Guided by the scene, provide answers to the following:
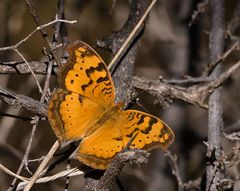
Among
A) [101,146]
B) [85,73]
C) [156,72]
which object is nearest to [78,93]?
[85,73]

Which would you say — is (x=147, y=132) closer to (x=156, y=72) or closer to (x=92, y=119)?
(x=92, y=119)

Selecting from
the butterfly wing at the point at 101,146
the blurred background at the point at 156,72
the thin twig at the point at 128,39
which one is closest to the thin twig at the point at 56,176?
the butterfly wing at the point at 101,146

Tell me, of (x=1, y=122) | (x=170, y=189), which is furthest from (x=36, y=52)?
(x=170, y=189)

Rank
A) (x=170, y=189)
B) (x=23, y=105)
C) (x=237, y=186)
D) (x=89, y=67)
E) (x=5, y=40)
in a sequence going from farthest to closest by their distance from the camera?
(x=5, y=40), (x=170, y=189), (x=237, y=186), (x=89, y=67), (x=23, y=105)

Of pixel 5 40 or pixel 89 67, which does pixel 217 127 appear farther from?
pixel 5 40

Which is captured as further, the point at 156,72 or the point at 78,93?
the point at 156,72

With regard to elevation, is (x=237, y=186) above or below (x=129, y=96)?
below

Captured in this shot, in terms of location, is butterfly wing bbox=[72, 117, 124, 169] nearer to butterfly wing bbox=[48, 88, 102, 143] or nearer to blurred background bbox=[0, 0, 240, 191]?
butterfly wing bbox=[48, 88, 102, 143]
